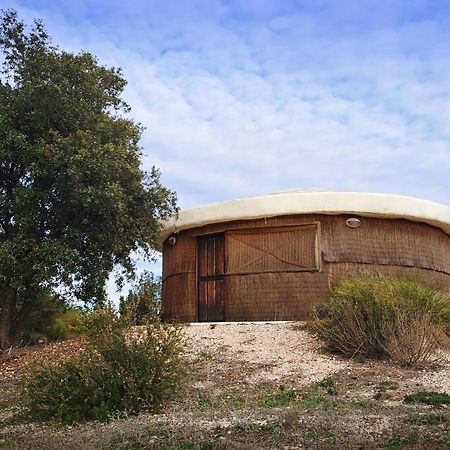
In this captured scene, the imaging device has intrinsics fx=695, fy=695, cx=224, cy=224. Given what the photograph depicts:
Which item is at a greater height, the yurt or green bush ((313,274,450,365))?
the yurt

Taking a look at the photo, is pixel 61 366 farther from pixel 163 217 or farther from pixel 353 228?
pixel 353 228

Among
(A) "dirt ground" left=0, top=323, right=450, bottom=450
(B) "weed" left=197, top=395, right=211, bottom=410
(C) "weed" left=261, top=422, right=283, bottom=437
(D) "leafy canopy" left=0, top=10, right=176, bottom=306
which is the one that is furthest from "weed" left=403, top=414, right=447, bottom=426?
(D) "leafy canopy" left=0, top=10, right=176, bottom=306

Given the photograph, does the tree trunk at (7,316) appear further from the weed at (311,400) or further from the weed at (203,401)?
the weed at (311,400)

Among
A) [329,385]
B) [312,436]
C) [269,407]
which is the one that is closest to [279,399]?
[269,407]

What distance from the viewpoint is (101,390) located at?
25.7ft

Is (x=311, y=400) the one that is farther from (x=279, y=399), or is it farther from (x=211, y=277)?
(x=211, y=277)

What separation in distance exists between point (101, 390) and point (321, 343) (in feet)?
14.5

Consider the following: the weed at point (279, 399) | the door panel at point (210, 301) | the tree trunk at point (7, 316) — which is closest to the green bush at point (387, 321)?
the weed at point (279, 399)

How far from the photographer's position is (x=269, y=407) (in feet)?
25.4

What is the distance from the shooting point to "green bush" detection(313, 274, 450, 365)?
33.0 feet

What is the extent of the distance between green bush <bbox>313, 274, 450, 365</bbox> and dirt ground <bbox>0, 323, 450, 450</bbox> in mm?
318

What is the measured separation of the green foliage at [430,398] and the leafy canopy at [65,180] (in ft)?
19.9

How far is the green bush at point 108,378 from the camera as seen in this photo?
7.82m

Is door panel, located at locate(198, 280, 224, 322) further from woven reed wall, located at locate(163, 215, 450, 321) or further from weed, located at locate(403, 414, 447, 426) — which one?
weed, located at locate(403, 414, 447, 426)
